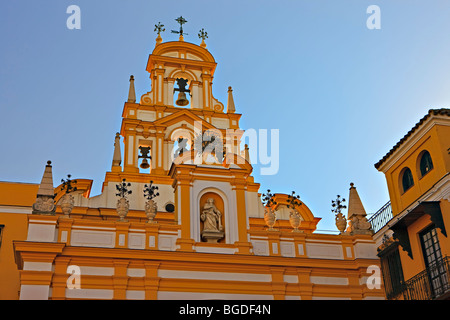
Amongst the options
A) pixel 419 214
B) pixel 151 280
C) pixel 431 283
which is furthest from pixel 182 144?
pixel 431 283

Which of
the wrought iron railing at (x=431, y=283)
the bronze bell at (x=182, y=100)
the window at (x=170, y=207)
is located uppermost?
the bronze bell at (x=182, y=100)

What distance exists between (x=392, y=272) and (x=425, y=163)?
13.0 ft

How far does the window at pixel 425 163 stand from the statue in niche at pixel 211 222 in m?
→ 7.04

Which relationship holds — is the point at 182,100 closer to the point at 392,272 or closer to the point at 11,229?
the point at 11,229

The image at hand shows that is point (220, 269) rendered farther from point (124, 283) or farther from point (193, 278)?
point (124, 283)

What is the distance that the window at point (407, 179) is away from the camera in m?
23.1

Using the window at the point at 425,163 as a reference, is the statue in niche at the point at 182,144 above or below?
above

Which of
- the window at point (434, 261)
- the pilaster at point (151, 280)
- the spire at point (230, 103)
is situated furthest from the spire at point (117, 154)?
the window at point (434, 261)

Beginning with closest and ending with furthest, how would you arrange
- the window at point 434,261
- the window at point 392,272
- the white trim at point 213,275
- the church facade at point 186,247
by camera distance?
1. the window at point 434,261
2. the church facade at point 186,247
3. the white trim at point 213,275
4. the window at point 392,272

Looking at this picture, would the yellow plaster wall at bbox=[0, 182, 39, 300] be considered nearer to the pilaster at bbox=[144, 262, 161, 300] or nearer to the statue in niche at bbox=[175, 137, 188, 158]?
the pilaster at bbox=[144, 262, 161, 300]

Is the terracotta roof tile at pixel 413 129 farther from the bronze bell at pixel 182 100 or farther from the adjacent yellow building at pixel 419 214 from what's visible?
the bronze bell at pixel 182 100

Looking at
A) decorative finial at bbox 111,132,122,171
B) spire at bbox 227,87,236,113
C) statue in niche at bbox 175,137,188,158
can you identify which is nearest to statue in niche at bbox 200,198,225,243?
statue in niche at bbox 175,137,188,158

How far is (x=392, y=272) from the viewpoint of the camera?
75.3ft
